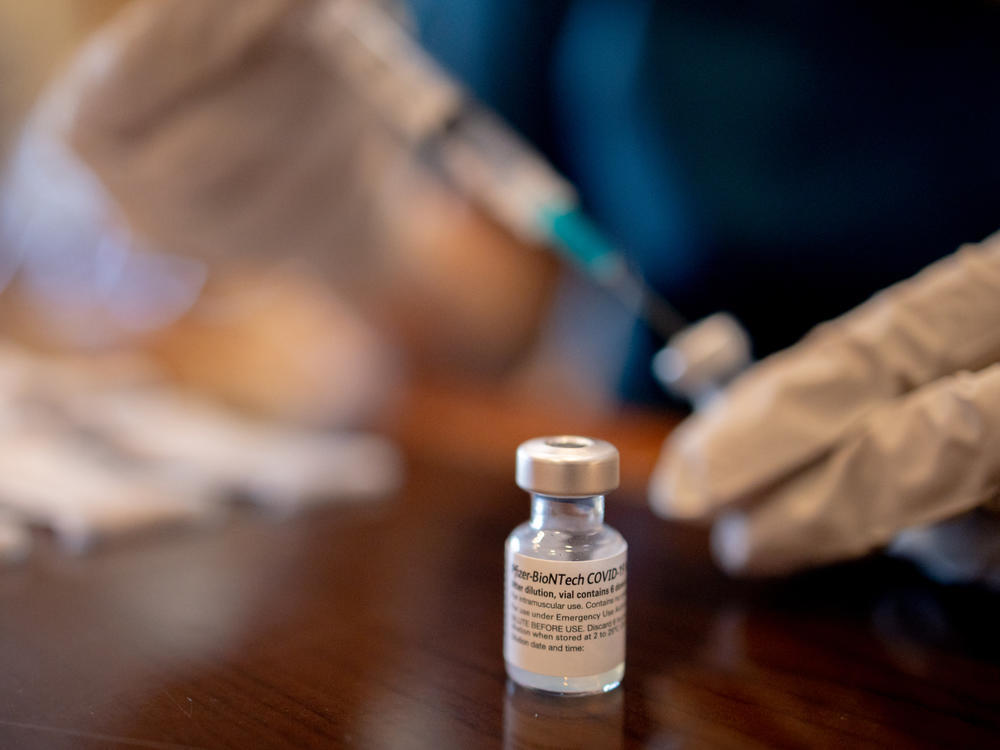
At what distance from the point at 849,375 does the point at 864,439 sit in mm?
37

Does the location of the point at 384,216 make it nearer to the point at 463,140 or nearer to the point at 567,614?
the point at 463,140

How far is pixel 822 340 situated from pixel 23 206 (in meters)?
0.98

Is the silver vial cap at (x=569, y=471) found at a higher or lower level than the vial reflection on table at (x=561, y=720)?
higher

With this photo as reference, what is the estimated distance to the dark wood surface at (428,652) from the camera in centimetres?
37

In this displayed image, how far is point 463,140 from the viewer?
29.9 inches

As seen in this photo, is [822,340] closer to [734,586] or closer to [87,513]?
[734,586]

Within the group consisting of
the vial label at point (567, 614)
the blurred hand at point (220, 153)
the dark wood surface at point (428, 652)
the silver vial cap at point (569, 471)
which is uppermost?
the blurred hand at point (220, 153)

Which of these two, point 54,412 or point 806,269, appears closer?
point 54,412

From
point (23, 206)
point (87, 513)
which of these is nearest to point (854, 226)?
point (87, 513)

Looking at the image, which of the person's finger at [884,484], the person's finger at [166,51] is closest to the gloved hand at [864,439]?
the person's finger at [884,484]

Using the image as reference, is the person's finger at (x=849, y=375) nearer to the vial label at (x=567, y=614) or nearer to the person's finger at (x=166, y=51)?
the vial label at (x=567, y=614)

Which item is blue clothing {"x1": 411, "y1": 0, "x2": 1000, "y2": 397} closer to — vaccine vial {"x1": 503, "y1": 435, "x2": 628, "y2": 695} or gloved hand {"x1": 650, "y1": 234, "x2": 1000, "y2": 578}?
gloved hand {"x1": 650, "y1": 234, "x2": 1000, "y2": 578}

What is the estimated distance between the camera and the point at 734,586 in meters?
0.56

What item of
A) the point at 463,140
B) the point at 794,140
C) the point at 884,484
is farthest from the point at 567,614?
the point at 794,140
